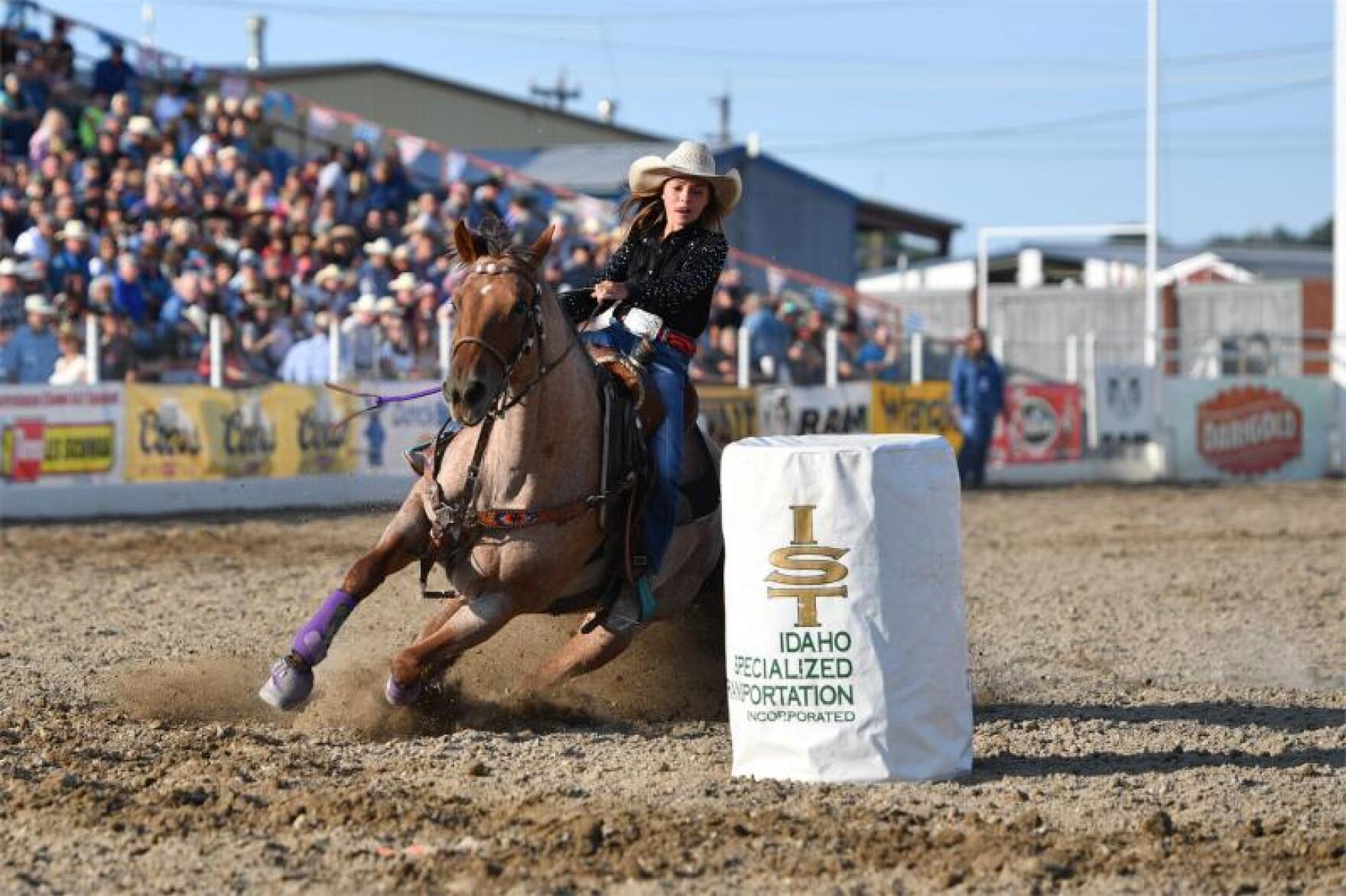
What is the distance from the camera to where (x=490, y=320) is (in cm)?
657

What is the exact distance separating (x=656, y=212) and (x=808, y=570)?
85.8 inches

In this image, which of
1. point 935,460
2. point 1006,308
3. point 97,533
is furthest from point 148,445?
point 1006,308

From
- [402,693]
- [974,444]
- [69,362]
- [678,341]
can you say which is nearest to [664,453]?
[678,341]

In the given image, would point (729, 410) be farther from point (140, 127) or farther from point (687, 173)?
point (687, 173)

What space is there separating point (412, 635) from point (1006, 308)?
32246 mm

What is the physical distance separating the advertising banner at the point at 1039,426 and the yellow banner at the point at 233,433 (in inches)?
391

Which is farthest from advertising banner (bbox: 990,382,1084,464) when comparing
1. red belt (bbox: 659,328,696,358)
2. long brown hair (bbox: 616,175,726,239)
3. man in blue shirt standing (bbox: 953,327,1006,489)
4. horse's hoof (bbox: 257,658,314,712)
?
horse's hoof (bbox: 257,658,314,712)

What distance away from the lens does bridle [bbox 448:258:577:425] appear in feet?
21.6

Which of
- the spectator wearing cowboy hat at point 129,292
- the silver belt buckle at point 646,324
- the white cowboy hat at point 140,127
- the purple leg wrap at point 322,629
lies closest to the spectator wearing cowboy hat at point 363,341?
the spectator wearing cowboy hat at point 129,292

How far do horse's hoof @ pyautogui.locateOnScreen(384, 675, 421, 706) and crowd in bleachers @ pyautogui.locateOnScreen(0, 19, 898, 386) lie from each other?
9198mm

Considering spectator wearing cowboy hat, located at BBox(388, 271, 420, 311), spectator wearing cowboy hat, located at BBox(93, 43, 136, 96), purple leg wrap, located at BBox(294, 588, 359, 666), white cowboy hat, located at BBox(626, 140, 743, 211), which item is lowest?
purple leg wrap, located at BBox(294, 588, 359, 666)

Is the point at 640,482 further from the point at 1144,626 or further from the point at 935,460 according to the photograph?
the point at 1144,626

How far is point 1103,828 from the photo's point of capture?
5723 mm

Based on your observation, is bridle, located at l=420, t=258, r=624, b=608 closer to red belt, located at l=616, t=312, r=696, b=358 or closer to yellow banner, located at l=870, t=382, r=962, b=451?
red belt, located at l=616, t=312, r=696, b=358
